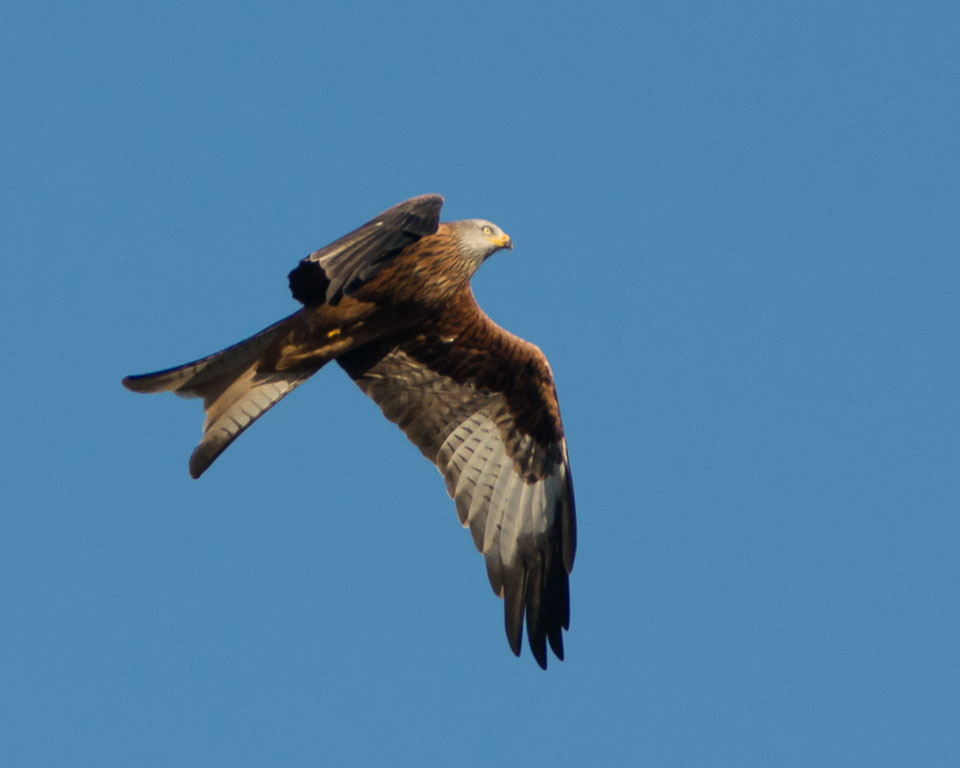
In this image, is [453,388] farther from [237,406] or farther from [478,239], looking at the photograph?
[237,406]

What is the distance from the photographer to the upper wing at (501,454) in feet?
35.5

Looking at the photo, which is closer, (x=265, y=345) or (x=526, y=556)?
(x=265, y=345)

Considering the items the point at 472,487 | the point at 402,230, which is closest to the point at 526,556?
the point at 472,487

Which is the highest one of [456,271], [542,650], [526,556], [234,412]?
[456,271]

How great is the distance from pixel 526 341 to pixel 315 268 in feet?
5.61

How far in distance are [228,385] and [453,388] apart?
1737mm

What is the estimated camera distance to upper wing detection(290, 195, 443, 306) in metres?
8.32

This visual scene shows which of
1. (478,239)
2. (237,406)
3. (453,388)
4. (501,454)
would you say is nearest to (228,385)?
(237,406)

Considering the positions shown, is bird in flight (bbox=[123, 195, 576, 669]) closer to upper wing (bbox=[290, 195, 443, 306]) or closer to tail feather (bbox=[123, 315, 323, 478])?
tail feather (bbox=[123, 315, 323, 478])

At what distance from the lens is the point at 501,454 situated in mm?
11102

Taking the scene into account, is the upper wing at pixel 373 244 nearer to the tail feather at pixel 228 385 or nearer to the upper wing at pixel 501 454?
the tail feather at pixel 228 385

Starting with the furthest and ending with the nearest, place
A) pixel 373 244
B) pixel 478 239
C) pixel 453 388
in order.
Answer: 1. pixel 453 388
2. pixel 478 239
3. pixel 373 244

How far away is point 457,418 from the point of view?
11.1 m

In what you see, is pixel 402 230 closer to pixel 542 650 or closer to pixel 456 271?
pixel 456 271
